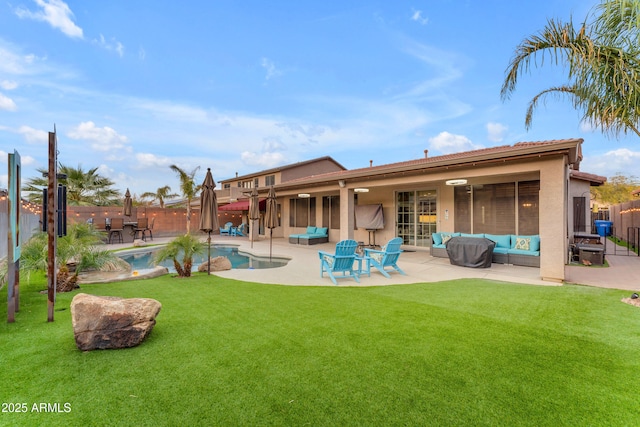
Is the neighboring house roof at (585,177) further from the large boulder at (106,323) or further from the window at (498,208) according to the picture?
the large boulder at (106,323)

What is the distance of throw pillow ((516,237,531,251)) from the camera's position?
9.46 meters

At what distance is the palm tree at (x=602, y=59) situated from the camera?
4.51 meters

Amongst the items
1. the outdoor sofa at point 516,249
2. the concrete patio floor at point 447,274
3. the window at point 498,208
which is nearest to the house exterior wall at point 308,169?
the concrete patio floor at point 447,274

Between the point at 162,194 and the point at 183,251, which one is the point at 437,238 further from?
the point at 162,194

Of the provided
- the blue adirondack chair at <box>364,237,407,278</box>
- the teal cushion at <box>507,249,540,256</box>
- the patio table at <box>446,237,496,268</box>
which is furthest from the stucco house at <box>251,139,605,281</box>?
the blue adirondack chair at <box>364,237,407,278</box>

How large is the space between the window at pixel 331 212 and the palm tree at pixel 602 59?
12.1 meters

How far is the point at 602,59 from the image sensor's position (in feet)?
15.5

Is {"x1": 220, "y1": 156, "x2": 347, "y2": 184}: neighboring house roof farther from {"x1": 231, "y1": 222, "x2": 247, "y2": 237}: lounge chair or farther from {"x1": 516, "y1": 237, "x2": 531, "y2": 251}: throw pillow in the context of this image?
{"x1": 516, "y1": 237, "x2": 531, "y2": 251}: throw pillow

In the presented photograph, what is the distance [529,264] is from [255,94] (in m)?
17.6

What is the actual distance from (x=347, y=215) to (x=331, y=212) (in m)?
5.43

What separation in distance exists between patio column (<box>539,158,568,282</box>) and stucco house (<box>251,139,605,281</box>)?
0.02m

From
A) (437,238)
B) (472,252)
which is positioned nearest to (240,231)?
(437,238)

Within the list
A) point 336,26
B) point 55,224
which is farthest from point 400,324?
point 336,26

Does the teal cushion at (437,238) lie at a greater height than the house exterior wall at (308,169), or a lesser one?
lesser
